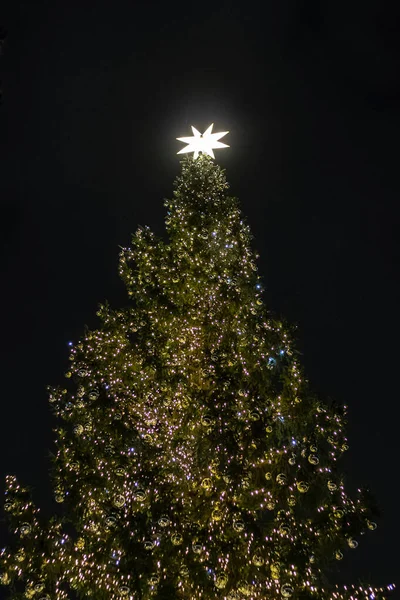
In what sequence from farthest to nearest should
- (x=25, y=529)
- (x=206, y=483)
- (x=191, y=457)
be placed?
1. (x=191, y=457)
2. (x=206, y=483)
3. (x=25, y=529)

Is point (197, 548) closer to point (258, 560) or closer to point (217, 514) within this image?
point (217, 514)

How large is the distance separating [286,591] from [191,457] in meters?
1.39

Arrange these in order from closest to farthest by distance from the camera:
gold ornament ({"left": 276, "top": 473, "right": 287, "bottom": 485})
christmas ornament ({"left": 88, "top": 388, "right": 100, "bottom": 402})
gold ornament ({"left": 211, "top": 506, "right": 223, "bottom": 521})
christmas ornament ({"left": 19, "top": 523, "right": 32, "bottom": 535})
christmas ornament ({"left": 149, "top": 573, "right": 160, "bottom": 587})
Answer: christmas ornament ({"left": 149, "top": 573, "right": 160, "bottom": 587}), christmas ornament ({"left": 19, "top": 523, "right": 32, "bottom": 535}), gold ornament ({"left": 211, "top": 506, "right": 223, "bottom": 521}), gold ornament ({"left": 276, "top": 473, "right": 287, "bottom": 485}), christmas ornament ({"left": 88, "top": 388, "right": 100, "bottom": 402})

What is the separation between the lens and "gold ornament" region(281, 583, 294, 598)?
2365 mm

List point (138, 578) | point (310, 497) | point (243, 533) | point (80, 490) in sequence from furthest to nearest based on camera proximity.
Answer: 1. point (80, 490)
2. point (310, 497)
3. point (243, 533)
4. point (138, 578)

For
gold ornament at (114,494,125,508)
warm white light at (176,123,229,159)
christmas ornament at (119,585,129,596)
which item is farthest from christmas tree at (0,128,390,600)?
warm white light at (176,123,229,159)

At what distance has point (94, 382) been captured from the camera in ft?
11.6

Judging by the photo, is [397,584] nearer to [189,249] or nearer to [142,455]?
[142,455]

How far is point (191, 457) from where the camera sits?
11.2 ft

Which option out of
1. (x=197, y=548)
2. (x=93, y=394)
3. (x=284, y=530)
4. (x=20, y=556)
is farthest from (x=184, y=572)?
(x=93, y=394)

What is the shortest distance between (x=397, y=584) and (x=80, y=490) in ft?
17.8

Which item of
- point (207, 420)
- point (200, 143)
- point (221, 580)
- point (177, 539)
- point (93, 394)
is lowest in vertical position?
point (221, 580)

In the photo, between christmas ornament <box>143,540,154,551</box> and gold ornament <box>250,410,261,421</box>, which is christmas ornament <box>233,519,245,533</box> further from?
gold ornament <box>250,410,261,421</box>

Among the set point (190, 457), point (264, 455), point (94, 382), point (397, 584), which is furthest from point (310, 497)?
point (397, 584)
